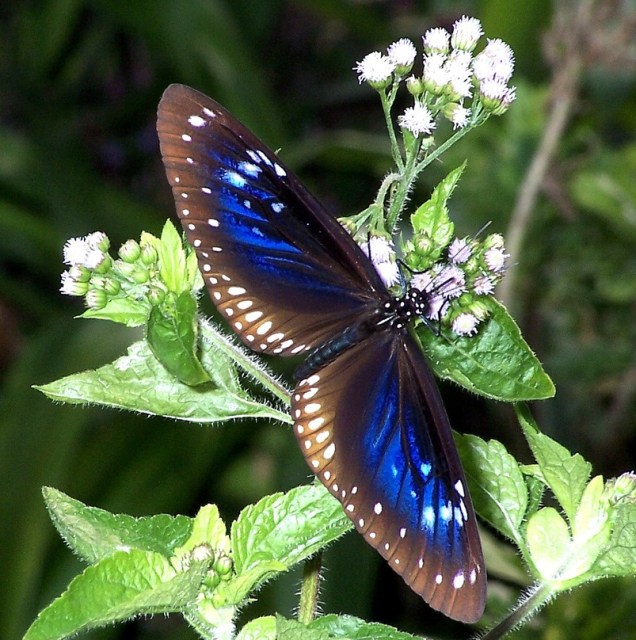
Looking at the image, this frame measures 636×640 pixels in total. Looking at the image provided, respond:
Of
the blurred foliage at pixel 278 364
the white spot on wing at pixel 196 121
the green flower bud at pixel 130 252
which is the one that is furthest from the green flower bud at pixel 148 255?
the blurred foliage at pixel 278 364

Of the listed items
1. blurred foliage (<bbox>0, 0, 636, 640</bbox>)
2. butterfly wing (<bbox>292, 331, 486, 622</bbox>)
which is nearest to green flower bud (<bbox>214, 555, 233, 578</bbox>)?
butterfly wing (<bbox>292, 331, 486, 622</bbox>)

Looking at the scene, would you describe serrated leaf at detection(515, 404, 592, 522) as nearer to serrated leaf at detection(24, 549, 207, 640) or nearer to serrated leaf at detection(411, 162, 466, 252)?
serrated leaf at detection(411, 162, 466, 252)

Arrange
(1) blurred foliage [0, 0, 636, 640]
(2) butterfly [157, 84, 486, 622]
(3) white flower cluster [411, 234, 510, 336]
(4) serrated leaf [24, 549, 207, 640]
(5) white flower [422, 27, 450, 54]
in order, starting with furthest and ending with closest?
(1) blurred foliage [0, 0, 636, 640] < (5) white flower [422, 27, 450, 54] < (3) white flower cluster [411, 234, 510, 336] < (2) butterfly [157, 84, 486, 622] < (4) serrated leaf [24, 549, 207, 640]

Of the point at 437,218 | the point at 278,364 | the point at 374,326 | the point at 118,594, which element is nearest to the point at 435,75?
the point at 437,218

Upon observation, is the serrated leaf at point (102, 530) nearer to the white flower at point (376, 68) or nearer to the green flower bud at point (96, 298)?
the green flower bud at point (96, 298)

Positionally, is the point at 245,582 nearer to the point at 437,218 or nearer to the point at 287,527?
the point at 287,527

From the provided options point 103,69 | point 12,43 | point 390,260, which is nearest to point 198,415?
point 390,260

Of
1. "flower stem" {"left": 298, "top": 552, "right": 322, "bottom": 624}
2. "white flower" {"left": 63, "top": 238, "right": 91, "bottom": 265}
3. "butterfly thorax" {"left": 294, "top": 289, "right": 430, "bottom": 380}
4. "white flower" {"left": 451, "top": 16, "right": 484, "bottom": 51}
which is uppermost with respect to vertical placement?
"white flower" {"left": 63, "top": 238, "right": 91, "bottom": 265}
